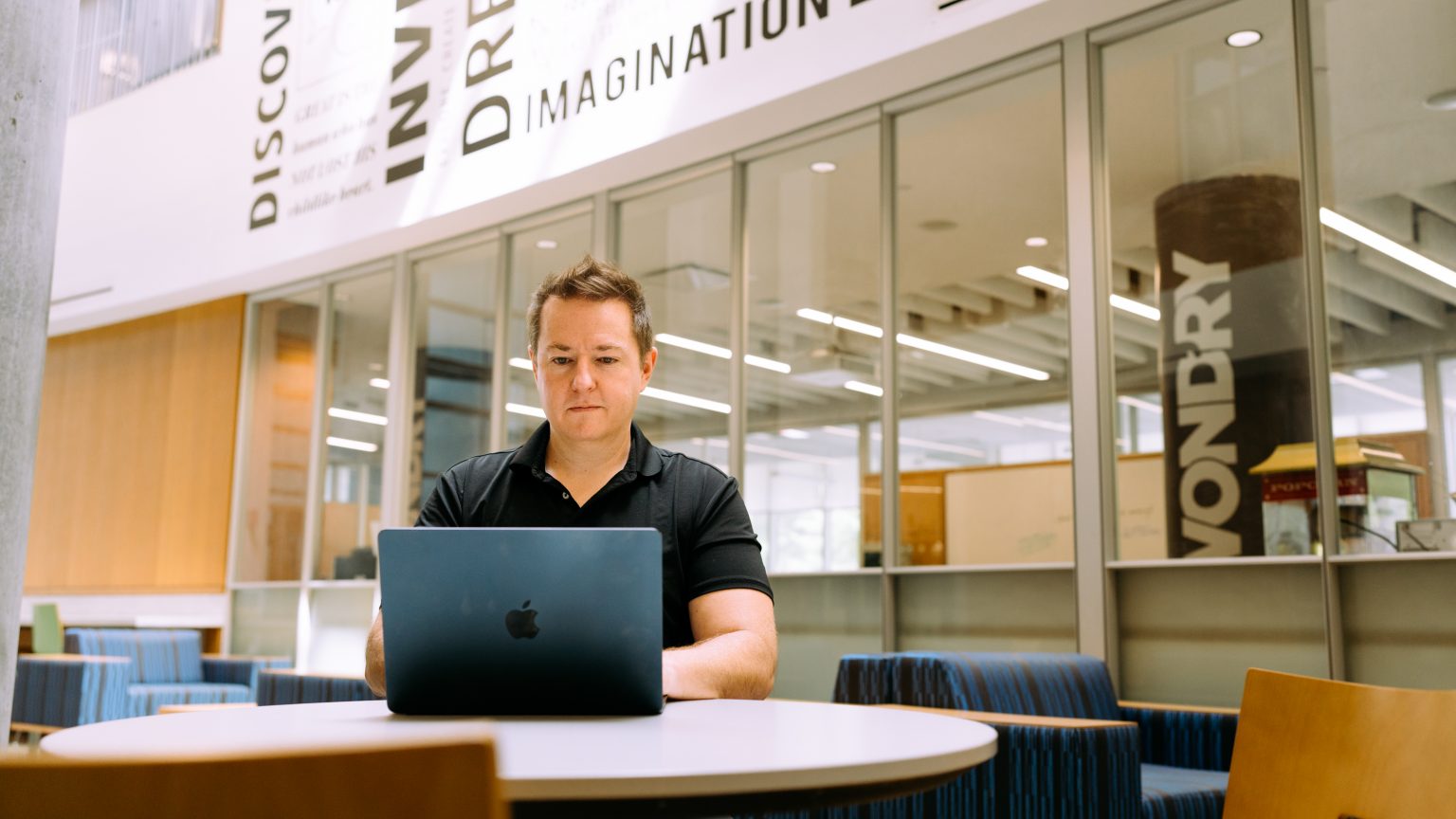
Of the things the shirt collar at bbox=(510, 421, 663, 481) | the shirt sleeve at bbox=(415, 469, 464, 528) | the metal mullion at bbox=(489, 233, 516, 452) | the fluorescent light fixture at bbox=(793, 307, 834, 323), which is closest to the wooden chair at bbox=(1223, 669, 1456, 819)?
A: the shirt collar at bbox=(510, 421, 663, 481)

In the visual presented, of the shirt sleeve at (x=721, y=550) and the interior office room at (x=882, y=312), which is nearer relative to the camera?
the shirt sleeve at (x=721, y=550)

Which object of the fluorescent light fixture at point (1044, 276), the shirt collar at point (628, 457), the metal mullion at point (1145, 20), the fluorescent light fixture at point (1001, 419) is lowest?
the shirt collar at point (628, 457)

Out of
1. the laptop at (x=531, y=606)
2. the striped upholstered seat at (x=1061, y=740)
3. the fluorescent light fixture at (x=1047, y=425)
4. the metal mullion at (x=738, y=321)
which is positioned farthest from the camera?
the metal mullion at (x=738, y=321)

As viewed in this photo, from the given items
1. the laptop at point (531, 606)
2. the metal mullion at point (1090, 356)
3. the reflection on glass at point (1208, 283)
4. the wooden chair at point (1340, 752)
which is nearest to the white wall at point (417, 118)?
the metal mullion at point (1090, 356)

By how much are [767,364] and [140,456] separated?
6.14 m

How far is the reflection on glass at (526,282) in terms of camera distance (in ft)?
24.3

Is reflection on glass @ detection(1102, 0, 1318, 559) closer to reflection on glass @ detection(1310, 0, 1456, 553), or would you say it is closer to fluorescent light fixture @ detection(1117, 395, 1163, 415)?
fluorescent light fixture @ detection(1117, 395, 1163, 415)

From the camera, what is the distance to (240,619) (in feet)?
29.9

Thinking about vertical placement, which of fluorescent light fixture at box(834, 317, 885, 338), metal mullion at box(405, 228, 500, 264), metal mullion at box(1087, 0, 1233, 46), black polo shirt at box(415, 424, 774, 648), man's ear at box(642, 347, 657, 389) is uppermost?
metal mullion at box(1087, 0, 1233, 46)

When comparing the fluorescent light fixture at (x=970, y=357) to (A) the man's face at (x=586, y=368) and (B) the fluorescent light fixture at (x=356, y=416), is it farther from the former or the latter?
(B) the fluorescent light fixture at (x=356, y=416)

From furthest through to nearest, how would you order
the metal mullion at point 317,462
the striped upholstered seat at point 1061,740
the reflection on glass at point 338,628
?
the metal mullion at point 317,462 → the reflection on glass at point 338,628 → the striped upholstered seat at point 1061,740

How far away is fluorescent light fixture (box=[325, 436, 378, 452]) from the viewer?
27.4 ft

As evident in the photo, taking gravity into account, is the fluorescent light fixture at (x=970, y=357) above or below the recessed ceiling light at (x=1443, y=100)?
below

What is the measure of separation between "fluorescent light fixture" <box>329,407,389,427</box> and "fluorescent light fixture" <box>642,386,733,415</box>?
2.36 meters
